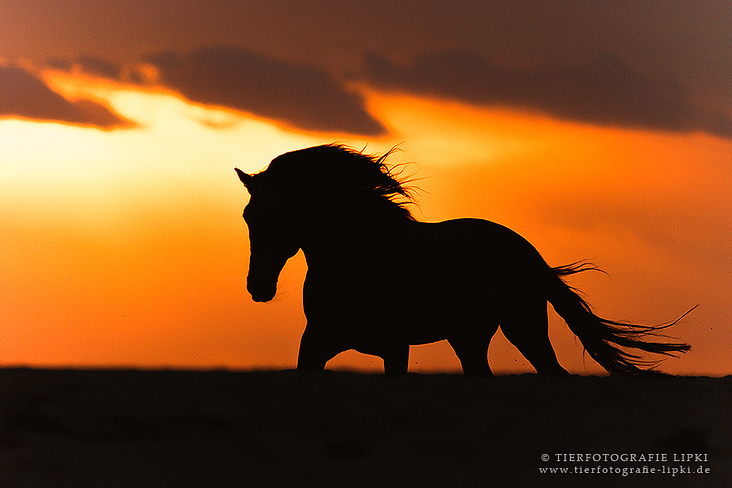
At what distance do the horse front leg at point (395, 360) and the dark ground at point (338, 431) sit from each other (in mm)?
767

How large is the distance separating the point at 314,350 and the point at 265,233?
1.02 m

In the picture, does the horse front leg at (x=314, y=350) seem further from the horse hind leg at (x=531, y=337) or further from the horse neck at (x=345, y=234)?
the horse hind leg at (x=531, y=337)

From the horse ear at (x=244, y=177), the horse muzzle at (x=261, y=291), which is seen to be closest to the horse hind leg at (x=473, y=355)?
the horse muzzle at (x=261, y=291)

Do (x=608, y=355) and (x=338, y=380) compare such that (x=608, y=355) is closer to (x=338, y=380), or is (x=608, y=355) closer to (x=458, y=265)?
(x=458, y=265)

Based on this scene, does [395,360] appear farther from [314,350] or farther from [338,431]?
[338,431]

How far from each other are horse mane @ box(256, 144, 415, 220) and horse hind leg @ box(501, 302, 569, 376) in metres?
1.40

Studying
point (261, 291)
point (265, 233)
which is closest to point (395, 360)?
point (261, 291)

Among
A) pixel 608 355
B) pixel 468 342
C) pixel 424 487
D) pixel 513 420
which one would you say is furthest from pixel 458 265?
pixel 424 487

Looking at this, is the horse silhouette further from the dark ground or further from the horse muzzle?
the dark ground

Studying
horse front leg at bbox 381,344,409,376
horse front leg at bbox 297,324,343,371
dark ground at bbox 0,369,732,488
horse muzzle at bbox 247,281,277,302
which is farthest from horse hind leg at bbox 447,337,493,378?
horse muzzle at bbox 247,281,277,302

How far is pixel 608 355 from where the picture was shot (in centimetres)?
768

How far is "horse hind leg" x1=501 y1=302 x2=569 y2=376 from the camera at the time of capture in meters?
7.35

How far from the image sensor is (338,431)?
4.46 meters

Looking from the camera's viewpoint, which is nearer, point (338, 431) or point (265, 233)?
point (338, 431)
